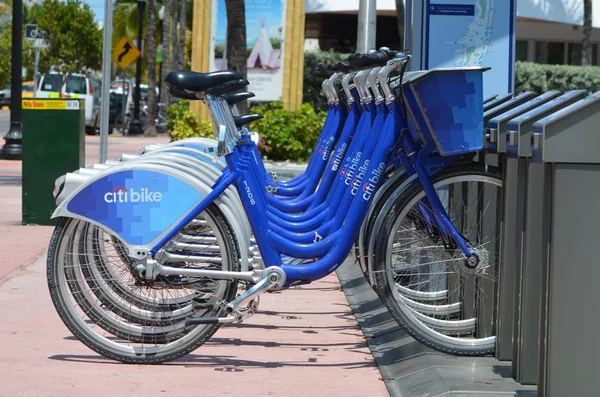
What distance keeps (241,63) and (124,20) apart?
40.4 meters

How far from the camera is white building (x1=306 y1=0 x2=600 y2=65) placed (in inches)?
1335

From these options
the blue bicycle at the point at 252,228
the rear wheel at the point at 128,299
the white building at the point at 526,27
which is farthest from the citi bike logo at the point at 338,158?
the white building at the point at 526,27

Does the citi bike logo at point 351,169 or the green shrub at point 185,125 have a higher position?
the green shrub at point 185,125

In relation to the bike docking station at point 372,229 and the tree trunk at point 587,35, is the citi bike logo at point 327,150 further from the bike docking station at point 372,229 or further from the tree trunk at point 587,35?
the tree trunk at point 587,35

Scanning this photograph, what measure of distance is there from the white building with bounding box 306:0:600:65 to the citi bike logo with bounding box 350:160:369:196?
1103 inches

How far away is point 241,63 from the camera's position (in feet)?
51.4

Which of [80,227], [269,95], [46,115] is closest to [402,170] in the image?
[80,227]

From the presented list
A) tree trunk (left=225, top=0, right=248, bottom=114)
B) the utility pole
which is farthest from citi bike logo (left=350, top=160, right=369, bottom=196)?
tree trunk (left=225, top=0, right=248, bottom=114)

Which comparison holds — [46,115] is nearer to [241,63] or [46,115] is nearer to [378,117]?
[241,63]

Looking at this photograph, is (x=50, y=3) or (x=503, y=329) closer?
(x=503, y=329)

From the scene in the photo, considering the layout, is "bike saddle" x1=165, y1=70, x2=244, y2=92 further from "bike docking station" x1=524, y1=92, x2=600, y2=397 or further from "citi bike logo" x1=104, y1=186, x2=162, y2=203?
"bike docking station" x1=524, y1=92, x2=600, y2=397

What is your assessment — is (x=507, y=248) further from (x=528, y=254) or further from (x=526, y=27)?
(x=526, y=27)

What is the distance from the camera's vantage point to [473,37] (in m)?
7.54

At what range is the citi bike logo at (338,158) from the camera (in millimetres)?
Answer: 6375
